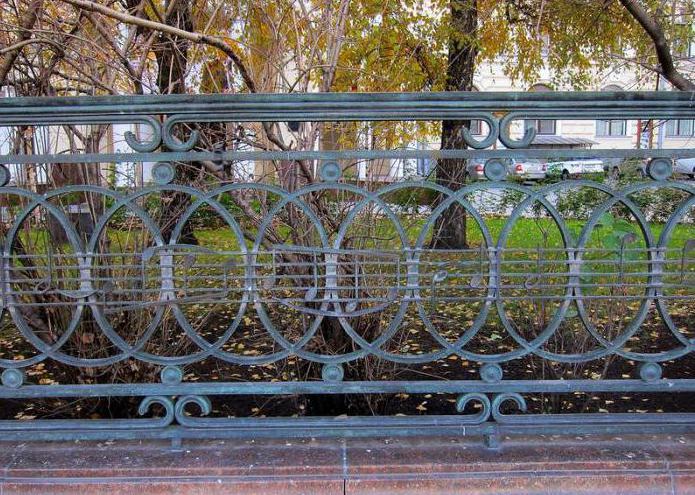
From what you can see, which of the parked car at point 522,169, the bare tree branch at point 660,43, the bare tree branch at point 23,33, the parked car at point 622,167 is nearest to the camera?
the parked car at point 522,169

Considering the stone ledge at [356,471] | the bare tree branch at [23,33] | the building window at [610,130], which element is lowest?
the stone ledge at [356,471]

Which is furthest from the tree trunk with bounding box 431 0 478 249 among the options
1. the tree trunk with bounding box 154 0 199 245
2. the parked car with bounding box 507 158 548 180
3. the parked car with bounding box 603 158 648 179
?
the tree trunk with bounding box 154 0 199 245

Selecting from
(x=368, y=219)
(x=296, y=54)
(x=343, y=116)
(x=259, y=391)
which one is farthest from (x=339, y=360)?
(x=296, y=54)

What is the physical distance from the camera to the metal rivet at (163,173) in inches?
94.8

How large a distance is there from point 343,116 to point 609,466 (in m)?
1.62

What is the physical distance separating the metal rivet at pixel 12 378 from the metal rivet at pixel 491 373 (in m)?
1.79

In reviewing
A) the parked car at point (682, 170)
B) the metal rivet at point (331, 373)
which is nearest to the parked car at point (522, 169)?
the parked car at point (682, 170)

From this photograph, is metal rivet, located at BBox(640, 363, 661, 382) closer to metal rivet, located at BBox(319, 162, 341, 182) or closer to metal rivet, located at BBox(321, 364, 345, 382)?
metal rivet, located at BBox(321, 364, 345, 382)

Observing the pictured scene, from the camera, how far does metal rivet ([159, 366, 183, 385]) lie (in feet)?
7.97

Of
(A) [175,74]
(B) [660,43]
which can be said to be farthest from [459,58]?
(A) [175,74]

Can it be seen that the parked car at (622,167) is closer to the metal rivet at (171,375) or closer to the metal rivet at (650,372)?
the metal rivet at (650,372)

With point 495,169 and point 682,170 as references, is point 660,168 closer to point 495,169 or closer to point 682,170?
point 495,169

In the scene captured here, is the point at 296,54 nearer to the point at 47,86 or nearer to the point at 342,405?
the point at 47,86

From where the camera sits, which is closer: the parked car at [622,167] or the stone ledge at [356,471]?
the stone ledge at [356,471]
